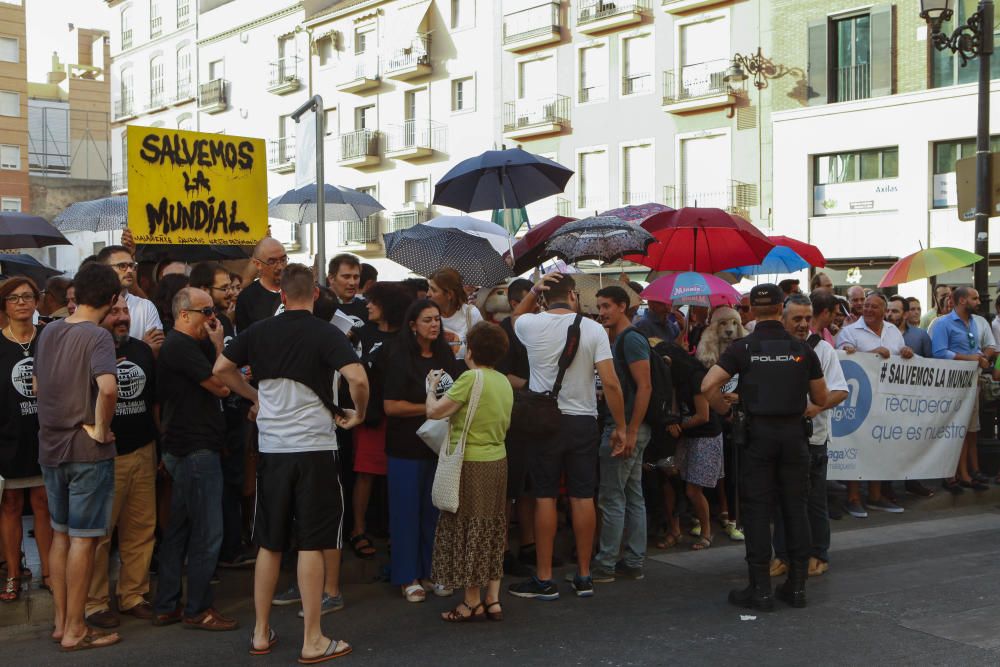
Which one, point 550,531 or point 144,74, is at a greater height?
point 144,74

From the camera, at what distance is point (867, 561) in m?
7.77

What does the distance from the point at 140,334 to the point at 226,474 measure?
1.02 m

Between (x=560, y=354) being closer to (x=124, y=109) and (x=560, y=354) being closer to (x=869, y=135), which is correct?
(x=869, y=135)

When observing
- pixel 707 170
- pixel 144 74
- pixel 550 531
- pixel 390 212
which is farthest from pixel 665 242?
pixel 144 74

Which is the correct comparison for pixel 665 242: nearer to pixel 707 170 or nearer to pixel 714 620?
pixel 714 620

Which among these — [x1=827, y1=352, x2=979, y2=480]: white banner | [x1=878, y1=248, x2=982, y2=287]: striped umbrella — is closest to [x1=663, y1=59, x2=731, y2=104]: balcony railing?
[x1=878, y1=248, x2=982, y2=287]: striped umbrella

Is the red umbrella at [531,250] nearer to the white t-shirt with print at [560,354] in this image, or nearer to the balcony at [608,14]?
the white t-shirt with print at [560,354]

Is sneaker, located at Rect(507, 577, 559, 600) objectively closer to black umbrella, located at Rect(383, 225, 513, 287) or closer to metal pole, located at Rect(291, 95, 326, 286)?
metal pole, located at Rect(291, 95, 326, 286)

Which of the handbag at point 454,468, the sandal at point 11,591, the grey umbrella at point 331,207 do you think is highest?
the grey umbrella at point 331,207

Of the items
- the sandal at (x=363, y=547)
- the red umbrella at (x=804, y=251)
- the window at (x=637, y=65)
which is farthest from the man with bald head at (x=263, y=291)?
the window at (x=637, y=65)

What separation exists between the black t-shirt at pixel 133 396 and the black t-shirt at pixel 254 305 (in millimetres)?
1156

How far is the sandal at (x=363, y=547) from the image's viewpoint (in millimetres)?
7164

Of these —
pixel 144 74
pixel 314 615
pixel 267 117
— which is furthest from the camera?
pixel 144 74

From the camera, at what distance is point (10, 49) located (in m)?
53.5
